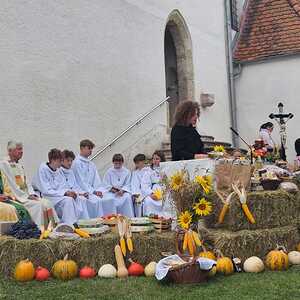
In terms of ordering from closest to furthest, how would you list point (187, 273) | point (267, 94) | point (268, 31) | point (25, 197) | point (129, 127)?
point (187, 273), point (25, 197), point (129, 127), point (267, 94), point (268, 31)

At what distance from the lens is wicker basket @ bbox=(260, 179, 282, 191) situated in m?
6.28

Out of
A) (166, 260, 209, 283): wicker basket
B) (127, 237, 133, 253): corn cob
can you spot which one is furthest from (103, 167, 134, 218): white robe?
(166, 260, 209, 283): wicker basket

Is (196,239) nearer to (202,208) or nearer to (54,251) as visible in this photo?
(202,208)

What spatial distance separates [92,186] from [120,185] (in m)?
0.59

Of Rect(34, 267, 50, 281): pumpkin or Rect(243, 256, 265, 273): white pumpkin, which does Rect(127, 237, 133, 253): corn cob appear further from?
Rect(243, 256, 265, 273): white pumpkin

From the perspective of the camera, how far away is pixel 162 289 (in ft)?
15.8

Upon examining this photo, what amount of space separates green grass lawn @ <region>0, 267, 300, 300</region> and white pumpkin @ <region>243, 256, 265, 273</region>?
0.10 meters

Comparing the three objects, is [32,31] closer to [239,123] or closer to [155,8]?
[155,8]

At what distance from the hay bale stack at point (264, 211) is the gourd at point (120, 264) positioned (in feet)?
3.77

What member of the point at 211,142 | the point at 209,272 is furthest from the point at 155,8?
the point at 209,272

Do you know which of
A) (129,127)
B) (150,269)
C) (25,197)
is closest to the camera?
(150,269)

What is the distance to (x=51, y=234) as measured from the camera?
5.82 meters

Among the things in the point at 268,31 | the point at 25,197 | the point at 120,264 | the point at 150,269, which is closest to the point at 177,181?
the point at 150,269

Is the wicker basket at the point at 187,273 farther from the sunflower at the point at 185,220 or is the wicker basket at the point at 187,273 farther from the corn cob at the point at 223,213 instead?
the corn cob at the point at 223,213
